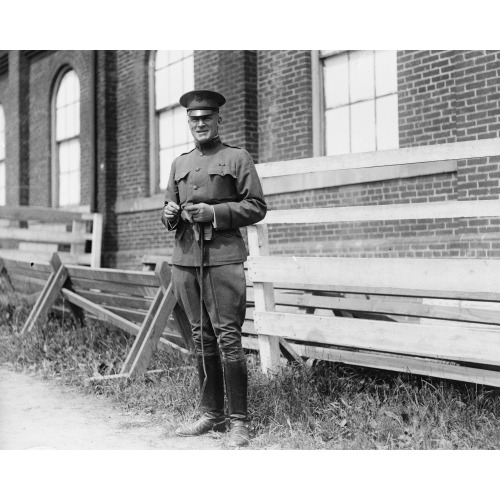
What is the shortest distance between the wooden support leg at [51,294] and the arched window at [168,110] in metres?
3.46

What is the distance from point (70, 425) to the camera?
16.0 feet

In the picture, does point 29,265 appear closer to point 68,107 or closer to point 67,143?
point 67,143

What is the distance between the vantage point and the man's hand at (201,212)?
4.04 metres

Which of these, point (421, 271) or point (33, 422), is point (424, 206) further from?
point (33, 422)

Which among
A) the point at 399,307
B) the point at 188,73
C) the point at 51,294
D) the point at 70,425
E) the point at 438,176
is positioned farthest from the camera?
the point at 188,73

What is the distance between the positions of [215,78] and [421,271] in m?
5.98

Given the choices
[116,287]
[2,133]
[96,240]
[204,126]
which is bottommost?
[116,287]

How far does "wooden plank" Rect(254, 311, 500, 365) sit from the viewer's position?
418 centimetres

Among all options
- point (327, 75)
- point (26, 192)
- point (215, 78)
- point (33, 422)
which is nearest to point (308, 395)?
point (33, 422)

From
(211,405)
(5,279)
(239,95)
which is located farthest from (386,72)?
(5,279)

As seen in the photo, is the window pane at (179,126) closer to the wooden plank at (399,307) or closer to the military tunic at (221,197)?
the wooden plank at (399,307)

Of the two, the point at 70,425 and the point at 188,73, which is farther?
the point at 188,73

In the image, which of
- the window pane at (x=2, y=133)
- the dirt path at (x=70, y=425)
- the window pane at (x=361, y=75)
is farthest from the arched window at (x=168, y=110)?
the dirt path at (x=70, y=425)

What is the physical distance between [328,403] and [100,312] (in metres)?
3.06
